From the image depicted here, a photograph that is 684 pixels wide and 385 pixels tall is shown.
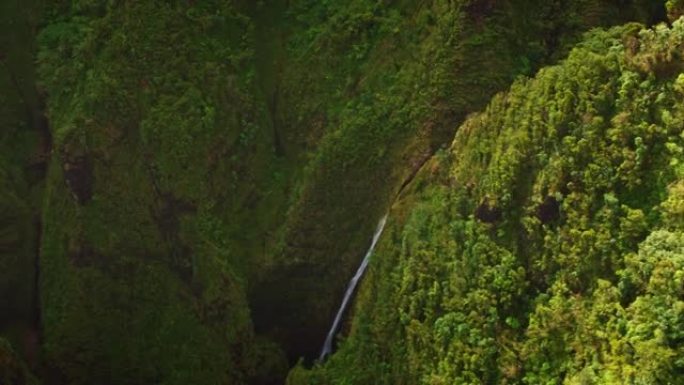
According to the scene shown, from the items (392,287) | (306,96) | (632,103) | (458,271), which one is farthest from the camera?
(306,96)

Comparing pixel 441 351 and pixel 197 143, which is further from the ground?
pixel 197 143

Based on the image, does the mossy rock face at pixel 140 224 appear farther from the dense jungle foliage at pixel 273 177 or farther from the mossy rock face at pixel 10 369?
the mossy rock face at pixel 10 369

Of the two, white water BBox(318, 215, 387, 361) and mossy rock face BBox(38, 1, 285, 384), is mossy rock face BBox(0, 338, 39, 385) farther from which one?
white water BBox(318, 215, 387, 361)

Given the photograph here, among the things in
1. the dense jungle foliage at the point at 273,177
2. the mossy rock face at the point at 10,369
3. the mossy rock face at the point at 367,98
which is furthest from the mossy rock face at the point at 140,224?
the mossy rock face at the point at 10,369

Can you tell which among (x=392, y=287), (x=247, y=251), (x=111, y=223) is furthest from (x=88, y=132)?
(x=392, y=287)

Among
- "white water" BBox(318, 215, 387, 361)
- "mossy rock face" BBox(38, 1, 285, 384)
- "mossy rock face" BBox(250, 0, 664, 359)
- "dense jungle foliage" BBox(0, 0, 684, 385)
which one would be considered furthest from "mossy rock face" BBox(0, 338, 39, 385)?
"white water" BBox(318, 215, 387, 361)

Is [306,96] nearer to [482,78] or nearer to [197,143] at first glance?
[197,143]

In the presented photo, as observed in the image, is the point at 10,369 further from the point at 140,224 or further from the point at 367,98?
the point at 367,98
